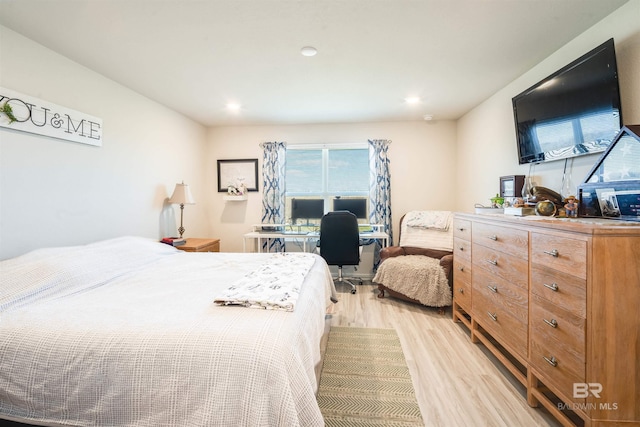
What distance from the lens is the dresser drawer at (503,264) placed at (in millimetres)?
1628

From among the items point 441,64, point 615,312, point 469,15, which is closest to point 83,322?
point 615,312

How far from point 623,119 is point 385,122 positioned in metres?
2.74

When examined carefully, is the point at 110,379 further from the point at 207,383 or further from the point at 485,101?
the point at 485,101

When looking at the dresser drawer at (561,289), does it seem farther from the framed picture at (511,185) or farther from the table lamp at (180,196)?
the table lamp at (180,196)

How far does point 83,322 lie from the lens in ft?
3.79

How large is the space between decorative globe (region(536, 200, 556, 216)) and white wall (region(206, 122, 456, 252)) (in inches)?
91.3

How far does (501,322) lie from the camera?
6.07 feet

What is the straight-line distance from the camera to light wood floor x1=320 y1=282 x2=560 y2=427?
1.51 metres

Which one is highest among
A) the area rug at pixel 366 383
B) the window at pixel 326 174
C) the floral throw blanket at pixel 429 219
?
the window at pixel 326 174

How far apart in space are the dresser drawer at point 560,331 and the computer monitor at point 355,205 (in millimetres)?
2616

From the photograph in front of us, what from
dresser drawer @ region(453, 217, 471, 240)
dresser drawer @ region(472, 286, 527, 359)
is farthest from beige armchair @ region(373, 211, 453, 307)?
dresser drawer @ region(472, 286, 527, 359)

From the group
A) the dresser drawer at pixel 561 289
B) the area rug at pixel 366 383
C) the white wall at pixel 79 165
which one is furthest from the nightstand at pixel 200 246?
the dresser drawer at pixel 561 289

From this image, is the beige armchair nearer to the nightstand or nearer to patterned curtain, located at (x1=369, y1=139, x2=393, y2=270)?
patterned curtain, located at (x1=369, y1=139, x2=393, y2=270)

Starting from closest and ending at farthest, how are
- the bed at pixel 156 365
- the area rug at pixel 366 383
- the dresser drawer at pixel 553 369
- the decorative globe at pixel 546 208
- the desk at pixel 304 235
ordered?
the bed at pixel 156 365 < the dresser drawer at pixel 553 369 < the area rug at pixel 366 383 < the decorative globe at pixel 546 208 < the desk at pixel 304 235
